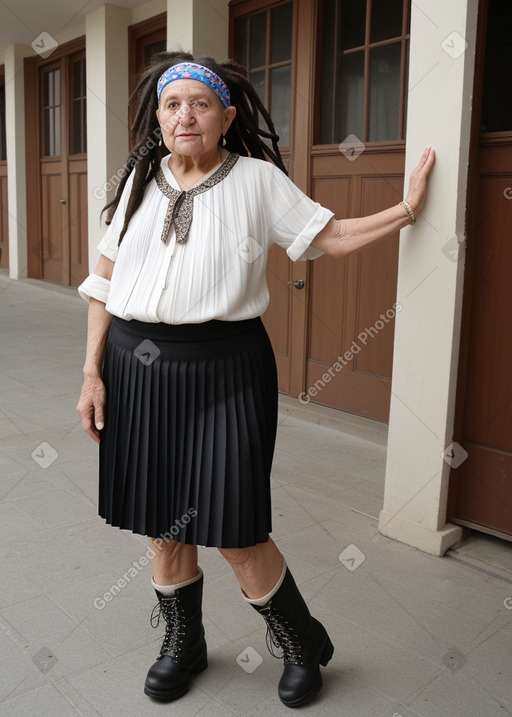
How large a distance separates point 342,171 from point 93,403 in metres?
3.28

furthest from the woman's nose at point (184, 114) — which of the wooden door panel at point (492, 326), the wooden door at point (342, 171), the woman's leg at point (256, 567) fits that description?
the wooden door at point (342, 171)

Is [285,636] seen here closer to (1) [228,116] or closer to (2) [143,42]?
(1) [228,116]

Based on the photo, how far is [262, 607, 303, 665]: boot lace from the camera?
225 cm

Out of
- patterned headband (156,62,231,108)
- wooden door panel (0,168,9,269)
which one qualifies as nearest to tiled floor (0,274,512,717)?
patterned headband (156,62,231,108)

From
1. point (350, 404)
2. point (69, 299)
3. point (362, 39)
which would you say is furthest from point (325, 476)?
point (69, 299)

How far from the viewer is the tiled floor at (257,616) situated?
2.34 meters

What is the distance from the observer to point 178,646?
2363mm

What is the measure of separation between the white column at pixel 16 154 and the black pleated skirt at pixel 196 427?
9.10 m

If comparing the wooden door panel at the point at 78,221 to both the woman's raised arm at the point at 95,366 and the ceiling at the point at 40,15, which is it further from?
the woman's raised arm at the point at 95,366

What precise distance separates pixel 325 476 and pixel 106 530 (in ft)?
4.17

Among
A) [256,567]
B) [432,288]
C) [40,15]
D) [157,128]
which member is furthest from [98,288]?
[40,15]

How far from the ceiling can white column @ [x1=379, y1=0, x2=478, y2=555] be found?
18.4 feet

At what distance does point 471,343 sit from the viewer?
3324mm

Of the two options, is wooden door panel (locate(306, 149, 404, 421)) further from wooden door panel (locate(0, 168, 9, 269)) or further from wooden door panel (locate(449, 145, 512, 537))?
wooden door panel (locate(0, 168, 9, 269))
